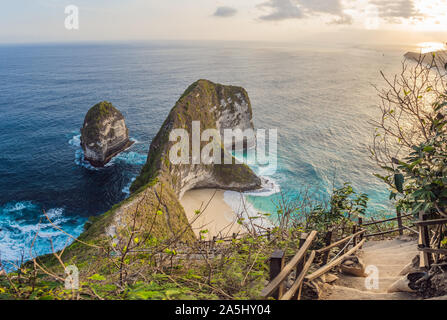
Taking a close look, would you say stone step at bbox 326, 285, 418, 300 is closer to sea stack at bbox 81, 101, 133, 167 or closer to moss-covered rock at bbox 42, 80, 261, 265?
moss-covered rock at bbox 42, 80, 261, 265

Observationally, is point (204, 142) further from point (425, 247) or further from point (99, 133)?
point (425, 247)

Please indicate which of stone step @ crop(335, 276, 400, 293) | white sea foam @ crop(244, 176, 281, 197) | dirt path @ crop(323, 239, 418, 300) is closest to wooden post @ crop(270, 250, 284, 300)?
dirt path @ crop(323, 239, 418, 300)

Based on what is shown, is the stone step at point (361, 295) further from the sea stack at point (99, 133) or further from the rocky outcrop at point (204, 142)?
the sea stack at point (99, 133)

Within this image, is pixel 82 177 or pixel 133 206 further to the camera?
pixel 82 177

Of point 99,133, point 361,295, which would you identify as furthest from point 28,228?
point 361,295

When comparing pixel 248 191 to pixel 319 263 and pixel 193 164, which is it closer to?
pixel 193 164

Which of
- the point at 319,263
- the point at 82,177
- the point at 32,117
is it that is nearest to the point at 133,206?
the point at 319,263

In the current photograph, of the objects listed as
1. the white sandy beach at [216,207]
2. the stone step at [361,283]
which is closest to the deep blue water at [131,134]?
the white sandy beach at [216,207]
